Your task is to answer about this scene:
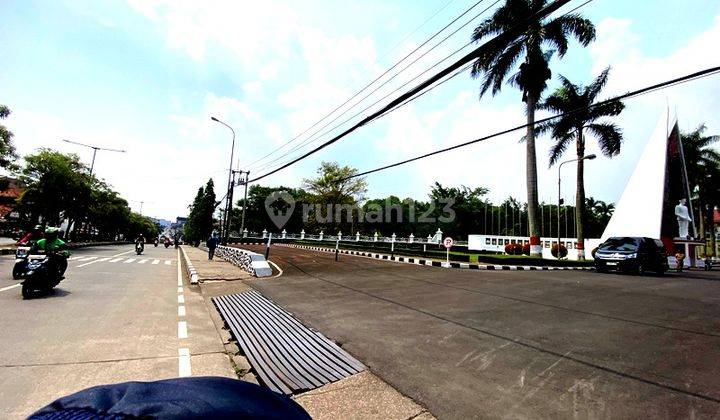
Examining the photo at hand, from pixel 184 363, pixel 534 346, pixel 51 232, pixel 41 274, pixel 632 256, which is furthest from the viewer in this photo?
pixel 632 256

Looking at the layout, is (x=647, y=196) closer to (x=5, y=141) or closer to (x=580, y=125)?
(x=580, y=125)

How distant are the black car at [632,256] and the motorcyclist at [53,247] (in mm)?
19527

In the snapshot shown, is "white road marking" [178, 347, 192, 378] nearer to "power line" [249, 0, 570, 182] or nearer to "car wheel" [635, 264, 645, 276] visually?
"power line" [249, 0, 570, 182]

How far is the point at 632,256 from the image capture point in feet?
51.5

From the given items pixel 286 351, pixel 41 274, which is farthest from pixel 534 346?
pixel 41 274

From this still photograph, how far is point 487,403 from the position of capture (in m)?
3.52

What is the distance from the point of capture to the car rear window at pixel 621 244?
16.3 m

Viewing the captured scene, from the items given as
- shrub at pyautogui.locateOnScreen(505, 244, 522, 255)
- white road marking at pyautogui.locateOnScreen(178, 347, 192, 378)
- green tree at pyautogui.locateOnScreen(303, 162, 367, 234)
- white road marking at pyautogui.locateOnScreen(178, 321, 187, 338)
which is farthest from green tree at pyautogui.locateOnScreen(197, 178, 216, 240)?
white road marking at pyautogui.locateOnScreen(178, 347, 192, 378)

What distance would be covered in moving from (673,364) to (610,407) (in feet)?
5.76

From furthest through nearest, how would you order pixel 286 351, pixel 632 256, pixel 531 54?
1. pixel 531 54
2. pixel 632 256
3. pixel 286 351

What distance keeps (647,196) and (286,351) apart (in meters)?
32.8

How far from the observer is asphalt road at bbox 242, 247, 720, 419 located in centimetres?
356

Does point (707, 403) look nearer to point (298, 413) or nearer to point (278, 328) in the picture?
point (298, 413)

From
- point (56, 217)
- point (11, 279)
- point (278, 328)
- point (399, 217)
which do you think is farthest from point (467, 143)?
point (399, 217)
